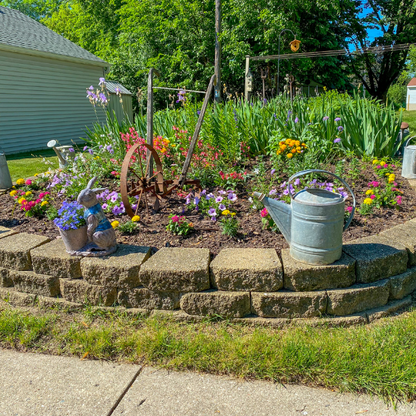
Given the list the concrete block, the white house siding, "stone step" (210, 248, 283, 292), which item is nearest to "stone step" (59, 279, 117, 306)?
"stone step" (210, 248, 283, 292)

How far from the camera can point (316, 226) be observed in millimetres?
2053

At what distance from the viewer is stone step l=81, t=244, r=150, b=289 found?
222 centimetres

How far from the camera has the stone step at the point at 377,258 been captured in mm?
2152

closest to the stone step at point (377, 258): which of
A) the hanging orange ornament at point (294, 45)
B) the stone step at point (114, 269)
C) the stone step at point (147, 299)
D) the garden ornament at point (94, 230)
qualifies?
the stone step at point (147, 299)

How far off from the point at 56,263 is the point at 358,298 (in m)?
1.92

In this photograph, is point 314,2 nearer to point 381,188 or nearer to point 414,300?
point 381,188

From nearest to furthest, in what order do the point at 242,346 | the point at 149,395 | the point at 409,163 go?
1. the point at 149,395
2. the point at 242,346
3. the point at 409,163

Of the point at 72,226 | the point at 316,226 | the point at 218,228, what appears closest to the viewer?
the point at 316,226

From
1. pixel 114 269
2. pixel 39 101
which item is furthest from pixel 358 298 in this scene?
pixel 39 101

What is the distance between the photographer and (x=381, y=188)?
327cm

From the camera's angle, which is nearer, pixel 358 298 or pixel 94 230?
pixel 358 298

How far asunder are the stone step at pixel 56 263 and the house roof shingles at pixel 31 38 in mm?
9159

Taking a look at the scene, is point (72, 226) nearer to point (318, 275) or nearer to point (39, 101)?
point (318, 275)

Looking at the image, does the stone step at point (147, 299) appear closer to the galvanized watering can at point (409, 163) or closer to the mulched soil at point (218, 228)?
the mulched soil at point (218, 228)
